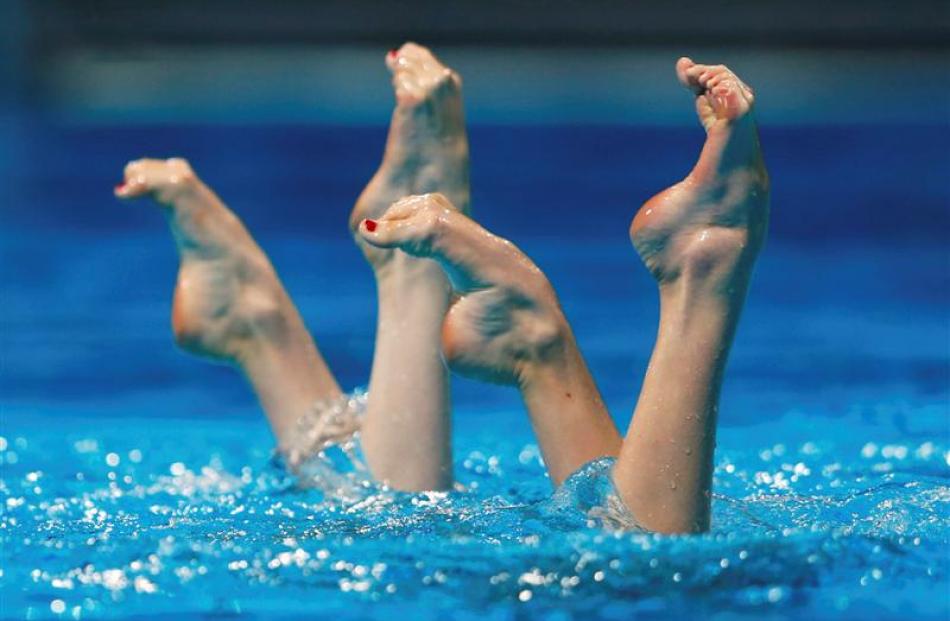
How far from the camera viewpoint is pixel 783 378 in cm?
303

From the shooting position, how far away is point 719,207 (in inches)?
59.9

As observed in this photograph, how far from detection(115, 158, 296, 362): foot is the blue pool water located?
0.20 metres

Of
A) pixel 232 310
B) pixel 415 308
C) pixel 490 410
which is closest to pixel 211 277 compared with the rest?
pixel 232 310

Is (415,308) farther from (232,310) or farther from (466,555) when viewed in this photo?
(466,555)

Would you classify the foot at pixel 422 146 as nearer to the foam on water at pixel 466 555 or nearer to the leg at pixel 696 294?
the foam on water at pixel 466 555

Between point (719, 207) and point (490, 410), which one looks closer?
point (719, 207)

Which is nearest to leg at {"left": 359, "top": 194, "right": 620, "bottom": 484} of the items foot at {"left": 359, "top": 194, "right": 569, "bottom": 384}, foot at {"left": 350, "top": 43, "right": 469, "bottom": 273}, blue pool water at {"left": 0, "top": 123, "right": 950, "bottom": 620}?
foot at {"left": 359, "top": 194, "right": 569, "bottom": 384}

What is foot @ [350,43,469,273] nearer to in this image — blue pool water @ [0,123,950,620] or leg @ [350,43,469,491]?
leg @ [350,43,469,491]

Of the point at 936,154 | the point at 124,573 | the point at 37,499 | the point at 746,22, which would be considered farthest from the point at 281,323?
the point at 746,22

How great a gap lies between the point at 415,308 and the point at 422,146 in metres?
0.21

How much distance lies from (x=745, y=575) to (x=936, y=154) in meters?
4.48

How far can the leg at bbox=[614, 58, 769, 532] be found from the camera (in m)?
1.52

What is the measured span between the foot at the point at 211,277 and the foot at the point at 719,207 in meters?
0.69

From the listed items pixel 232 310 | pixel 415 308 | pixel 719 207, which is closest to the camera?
A: pixel 719 207
